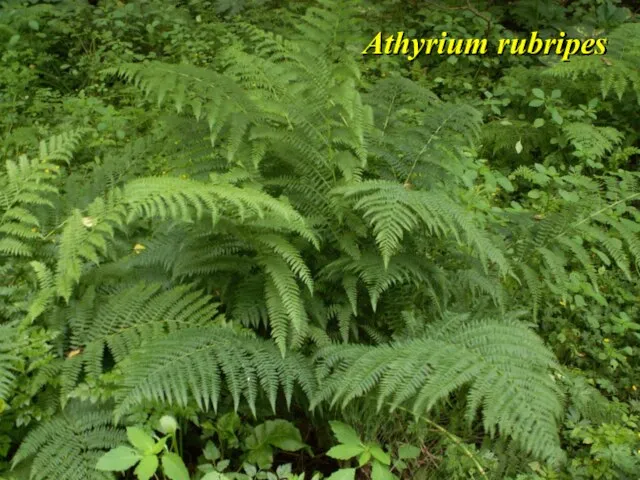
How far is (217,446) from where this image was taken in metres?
2.17

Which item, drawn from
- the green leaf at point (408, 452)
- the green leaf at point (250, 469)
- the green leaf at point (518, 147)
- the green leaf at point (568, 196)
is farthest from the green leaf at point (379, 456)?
the green leaf at point (518, 147)

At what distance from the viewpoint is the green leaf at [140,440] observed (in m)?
1.66

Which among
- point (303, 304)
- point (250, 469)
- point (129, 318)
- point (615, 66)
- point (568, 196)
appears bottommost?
point (250, 469)

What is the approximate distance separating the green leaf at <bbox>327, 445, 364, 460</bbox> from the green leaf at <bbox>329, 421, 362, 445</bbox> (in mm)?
24

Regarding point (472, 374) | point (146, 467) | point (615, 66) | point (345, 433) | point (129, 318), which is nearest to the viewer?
point (146, 467)

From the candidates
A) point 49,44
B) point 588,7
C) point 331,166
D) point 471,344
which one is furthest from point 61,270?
point 588,7

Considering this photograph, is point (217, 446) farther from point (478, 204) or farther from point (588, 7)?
point (588, 7)

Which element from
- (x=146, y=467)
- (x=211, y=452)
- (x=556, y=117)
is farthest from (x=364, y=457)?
(x=556, y=117)

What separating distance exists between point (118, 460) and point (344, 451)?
0.65 meters

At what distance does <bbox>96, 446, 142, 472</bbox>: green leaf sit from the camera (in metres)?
1.64

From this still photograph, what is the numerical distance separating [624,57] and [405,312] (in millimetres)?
2942

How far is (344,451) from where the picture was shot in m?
1.84

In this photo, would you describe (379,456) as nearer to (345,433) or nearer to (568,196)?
(345,433)

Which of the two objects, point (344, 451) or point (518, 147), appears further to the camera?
point (518, 147)
